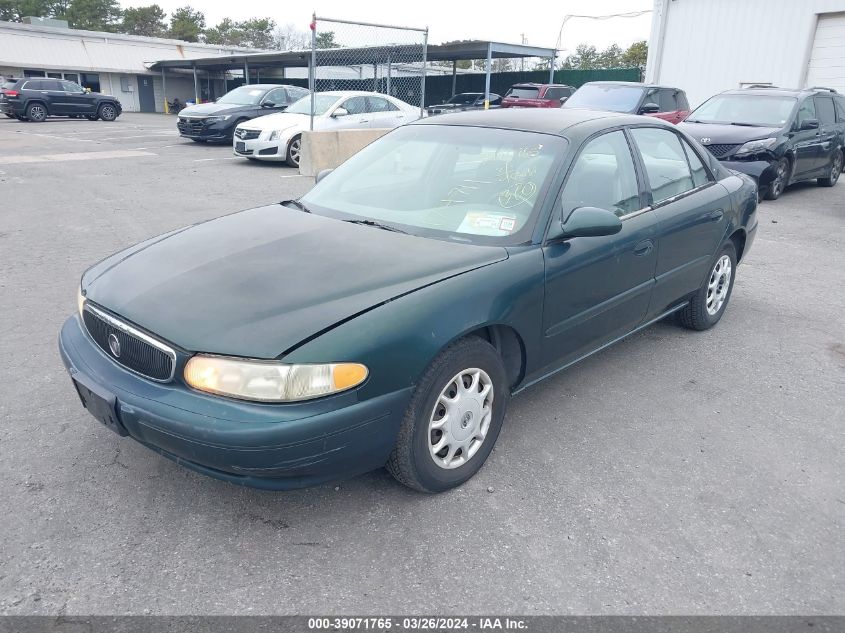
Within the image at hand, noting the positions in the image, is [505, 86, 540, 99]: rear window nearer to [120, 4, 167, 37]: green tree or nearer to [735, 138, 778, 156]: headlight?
[735, 138, 778, 156]: headlight

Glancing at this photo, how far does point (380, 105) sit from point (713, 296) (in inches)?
430

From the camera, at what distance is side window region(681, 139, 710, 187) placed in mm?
4504

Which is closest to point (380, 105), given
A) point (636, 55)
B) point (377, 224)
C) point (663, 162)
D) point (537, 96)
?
point (537, 96)

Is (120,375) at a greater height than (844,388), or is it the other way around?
(120,375)

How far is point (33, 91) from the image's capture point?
24.1 metres

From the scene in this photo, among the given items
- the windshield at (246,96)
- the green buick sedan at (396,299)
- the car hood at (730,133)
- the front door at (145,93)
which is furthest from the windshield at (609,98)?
the front door at (145,93)

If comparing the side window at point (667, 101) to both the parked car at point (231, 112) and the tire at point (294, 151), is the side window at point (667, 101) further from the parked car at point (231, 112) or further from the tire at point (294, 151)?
the parked car at point (231, 112)

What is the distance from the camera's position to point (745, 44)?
693 inches

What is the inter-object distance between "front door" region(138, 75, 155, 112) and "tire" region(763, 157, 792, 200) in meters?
40.5

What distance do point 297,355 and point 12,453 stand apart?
1728 millimetres

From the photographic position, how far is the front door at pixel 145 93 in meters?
41.7

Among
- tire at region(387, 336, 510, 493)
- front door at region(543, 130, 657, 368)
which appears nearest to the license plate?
tire at region(387, 336, 510, 493)

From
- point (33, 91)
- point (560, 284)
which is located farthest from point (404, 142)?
point (33, 91)

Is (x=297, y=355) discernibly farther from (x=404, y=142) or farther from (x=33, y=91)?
(x=33, y=91)
